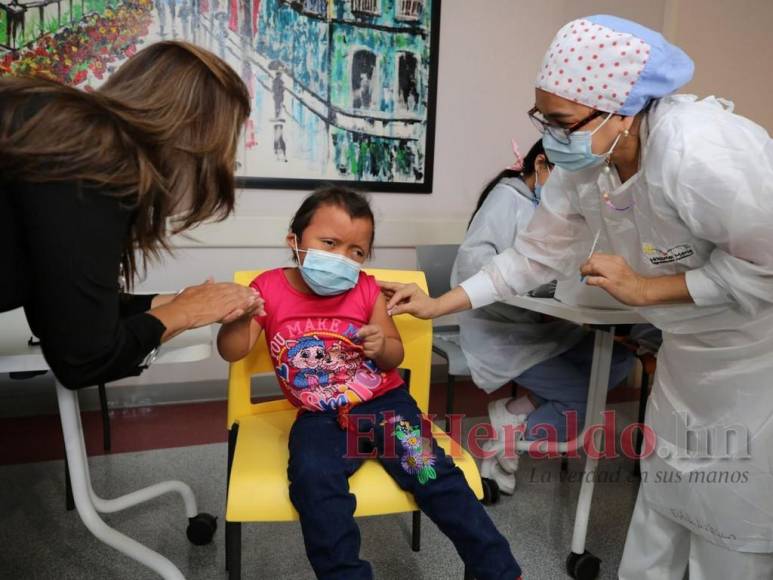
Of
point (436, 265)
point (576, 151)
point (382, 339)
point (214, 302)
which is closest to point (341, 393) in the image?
point (382, 339)

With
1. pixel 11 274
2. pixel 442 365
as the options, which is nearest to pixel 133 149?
pixel 11 274

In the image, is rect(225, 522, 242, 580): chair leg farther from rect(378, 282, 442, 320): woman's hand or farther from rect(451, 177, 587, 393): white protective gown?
rect(451, 177, 587, 393): white protective gown

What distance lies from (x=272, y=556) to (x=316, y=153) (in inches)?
67.0

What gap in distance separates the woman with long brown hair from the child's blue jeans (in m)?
0.37

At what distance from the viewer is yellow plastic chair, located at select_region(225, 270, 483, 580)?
109cm

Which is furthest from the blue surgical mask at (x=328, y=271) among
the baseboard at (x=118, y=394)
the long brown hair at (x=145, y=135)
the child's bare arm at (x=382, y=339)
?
the baseboard at (x=118, y=394)

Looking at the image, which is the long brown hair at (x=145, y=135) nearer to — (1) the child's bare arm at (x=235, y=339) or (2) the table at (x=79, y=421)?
(1) the child's bare arm at (x=235, y=339)

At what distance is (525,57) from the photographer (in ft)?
9.71

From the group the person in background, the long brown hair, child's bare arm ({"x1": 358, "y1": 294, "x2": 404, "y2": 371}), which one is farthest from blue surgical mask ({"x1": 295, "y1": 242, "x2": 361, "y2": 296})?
the person in background

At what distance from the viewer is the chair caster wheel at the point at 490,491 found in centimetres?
192

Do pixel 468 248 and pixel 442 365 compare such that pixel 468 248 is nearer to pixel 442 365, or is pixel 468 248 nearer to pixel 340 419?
pixel 340 419

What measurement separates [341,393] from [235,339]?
0.88 ft

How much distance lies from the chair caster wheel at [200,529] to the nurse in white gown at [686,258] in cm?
117

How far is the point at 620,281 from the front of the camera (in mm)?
1150
